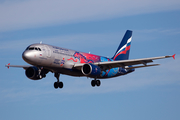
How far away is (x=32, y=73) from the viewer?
53.4 metres

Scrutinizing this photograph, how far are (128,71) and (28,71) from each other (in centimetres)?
1716

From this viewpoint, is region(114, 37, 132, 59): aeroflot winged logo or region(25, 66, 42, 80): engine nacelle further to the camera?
region(114, 37, 132, 59): aeroflot winged logo

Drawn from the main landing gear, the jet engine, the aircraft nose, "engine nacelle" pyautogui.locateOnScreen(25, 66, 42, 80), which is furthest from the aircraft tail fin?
the aircraft nose

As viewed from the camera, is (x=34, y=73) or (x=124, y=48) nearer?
(x=34, y=73)

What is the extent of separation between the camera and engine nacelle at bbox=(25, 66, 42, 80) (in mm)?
52638

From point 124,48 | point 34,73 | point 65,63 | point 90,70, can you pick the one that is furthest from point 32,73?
point 124,48

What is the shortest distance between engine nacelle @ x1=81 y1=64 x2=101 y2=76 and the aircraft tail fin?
12.7 meters

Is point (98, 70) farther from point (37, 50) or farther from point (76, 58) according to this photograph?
point (37, 50)

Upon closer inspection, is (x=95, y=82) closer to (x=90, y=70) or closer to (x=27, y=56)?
(x=90, y=70)

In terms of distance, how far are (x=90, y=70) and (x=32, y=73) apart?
9.09 m

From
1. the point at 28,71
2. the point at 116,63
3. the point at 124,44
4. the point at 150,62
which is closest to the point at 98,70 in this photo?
the point at 116,63

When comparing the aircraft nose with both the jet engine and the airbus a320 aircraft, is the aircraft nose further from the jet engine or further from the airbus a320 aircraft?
the jet engine

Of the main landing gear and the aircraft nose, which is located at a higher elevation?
the aircraft nose

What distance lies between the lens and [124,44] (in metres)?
65.4
